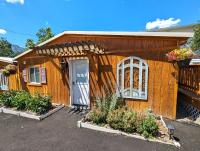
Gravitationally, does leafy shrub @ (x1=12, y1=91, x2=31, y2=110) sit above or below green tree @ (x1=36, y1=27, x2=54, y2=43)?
below

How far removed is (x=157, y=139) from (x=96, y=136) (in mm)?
A: 1770

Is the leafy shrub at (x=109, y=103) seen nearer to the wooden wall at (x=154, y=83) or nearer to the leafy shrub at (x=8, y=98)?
the wooden wall at (x=154, y=83)

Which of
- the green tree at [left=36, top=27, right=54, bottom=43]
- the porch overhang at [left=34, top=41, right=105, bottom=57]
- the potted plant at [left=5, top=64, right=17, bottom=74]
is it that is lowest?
the potted plant at [left=5, top=64, right=17, bottom=74]

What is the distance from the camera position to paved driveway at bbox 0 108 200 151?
4223 mm

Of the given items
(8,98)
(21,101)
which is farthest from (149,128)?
(8,98)

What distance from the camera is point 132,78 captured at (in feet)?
20.8

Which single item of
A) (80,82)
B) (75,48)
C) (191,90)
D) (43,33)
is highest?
(43,33)

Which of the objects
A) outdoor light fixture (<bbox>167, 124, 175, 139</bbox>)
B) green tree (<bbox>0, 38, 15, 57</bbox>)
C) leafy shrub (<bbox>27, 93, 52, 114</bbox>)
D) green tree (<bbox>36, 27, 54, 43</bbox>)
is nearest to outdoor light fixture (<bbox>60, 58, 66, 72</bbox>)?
leafy shrub (<bbox>27, 93, 52, 114</bbox>)

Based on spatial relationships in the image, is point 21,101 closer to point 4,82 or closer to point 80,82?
point 80,82

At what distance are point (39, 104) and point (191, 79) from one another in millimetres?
6822

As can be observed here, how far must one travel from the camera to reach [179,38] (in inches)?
215

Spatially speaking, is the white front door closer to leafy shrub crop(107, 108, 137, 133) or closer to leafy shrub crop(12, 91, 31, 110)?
leafy shrub crop(12, 91, 31, 110)

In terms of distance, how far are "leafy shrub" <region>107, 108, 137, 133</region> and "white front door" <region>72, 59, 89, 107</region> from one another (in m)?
2.48

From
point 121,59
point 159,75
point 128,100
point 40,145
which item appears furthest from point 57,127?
point 159,75
